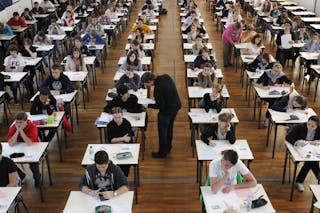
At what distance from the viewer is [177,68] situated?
11.9 m

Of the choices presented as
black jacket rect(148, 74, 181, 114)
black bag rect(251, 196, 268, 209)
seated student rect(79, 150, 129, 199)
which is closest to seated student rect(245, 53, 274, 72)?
black jacket rect(148, 74, 181, 114)

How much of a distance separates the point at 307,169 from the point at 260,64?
3.44 meters

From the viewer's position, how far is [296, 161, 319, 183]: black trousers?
611 cm

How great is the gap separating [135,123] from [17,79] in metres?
3.46

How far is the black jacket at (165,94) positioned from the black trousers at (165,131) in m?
0.12

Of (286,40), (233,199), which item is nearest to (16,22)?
(286,40)

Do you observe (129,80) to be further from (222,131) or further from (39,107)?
(222,131)

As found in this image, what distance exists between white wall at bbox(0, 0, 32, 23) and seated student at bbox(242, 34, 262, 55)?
8773mm

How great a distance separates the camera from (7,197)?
4875 millimetres

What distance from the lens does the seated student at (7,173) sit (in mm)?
5219

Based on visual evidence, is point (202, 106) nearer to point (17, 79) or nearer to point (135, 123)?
point (135, 123)

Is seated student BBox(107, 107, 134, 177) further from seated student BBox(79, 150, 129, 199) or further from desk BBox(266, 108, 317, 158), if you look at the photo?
desk BBox(266, 108, 317, 158)

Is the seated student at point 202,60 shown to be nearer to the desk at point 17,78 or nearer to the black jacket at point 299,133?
the black jacket at point 299,133

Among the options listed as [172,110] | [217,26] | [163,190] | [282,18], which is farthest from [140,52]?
[217,26]
